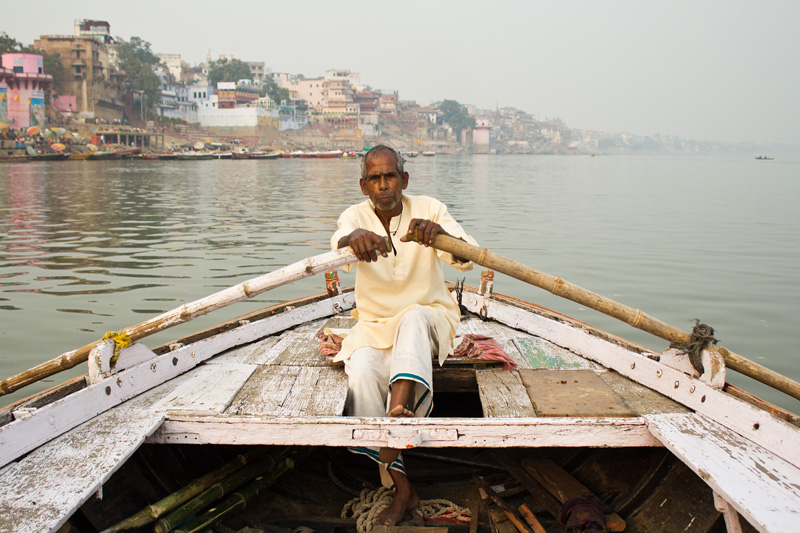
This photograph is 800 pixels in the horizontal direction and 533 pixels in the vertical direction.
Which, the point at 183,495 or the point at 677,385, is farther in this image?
the point at 677,385

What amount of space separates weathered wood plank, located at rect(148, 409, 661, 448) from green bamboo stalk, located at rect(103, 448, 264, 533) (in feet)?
0.68

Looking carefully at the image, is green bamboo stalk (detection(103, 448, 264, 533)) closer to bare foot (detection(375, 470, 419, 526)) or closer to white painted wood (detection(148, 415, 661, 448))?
white painted wood (detection(148, 415, 661, 448))

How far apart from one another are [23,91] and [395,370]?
5352 centimetres

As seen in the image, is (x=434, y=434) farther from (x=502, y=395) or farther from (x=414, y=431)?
(x=502, y=395)

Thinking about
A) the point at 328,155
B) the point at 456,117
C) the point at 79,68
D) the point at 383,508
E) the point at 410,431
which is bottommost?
the point at 383,508

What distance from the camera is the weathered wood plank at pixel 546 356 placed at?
309 cm

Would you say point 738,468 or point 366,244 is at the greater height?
point 366,244

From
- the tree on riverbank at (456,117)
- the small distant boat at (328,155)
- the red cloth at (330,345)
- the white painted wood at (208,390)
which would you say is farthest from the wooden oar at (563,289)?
the tree on riverbank at (456,117)

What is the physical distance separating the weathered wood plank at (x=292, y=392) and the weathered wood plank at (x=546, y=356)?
1.05 m

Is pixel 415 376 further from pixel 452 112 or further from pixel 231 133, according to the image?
pixel 452 112

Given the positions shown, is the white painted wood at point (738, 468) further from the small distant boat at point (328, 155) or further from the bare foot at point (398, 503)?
the small distant boat at point (328, 155)

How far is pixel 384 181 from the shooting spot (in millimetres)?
2646

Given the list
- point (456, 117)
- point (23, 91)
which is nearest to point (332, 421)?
point (23, 91)

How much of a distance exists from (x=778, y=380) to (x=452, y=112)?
133 m
